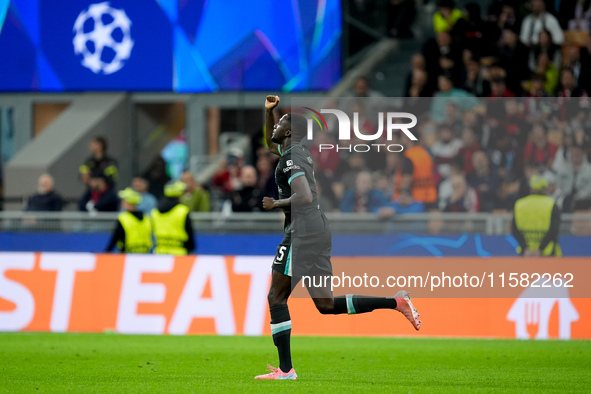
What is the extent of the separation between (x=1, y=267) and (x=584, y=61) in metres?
9.60

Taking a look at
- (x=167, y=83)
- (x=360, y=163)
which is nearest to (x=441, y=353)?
(x=360, y=163)

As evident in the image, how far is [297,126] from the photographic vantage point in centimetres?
829

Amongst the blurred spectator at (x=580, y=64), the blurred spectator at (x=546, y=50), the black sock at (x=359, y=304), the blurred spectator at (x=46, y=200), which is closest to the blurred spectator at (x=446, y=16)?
the blurred spectator at (x=546, y=50)

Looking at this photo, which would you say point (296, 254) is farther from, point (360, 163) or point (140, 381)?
point (360, 163)

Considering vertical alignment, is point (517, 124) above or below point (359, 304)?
above

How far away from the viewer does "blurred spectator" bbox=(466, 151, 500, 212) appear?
1289 cm

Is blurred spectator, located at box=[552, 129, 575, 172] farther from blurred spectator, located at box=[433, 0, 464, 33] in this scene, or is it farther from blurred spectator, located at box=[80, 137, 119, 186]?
blurred spectator, located at box=[80, 137, 119, 186]

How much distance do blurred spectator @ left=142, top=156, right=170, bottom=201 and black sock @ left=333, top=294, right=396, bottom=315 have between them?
39.2 feet

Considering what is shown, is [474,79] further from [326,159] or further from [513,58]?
[326,159]

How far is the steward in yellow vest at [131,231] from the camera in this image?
13.6 m

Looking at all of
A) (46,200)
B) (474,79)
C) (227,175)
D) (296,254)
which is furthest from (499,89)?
A: (296,254)

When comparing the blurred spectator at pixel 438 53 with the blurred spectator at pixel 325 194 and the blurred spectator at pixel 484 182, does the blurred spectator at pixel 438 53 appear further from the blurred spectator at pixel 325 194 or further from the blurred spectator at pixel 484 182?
the blurred spectator at pixel 325 194

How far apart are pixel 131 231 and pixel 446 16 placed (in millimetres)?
7173

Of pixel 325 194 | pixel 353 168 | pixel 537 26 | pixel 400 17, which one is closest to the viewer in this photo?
pixel 353 168
